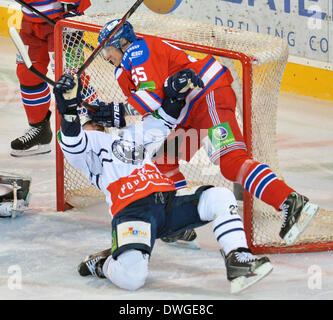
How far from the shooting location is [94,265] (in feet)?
11.1

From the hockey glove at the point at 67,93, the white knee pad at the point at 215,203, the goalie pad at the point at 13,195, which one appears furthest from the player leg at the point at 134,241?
the goalie pad at the point at 13,195

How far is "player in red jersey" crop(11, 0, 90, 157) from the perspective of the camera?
4.92 m

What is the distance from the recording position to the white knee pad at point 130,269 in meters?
3.21

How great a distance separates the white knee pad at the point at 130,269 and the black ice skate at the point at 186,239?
1.74 feet

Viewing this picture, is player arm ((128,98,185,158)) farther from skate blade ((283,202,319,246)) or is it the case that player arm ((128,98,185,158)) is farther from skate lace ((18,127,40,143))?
skate lace ((18,127,40,143))

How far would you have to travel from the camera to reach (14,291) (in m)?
3.27

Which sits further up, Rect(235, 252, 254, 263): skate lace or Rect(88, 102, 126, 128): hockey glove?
Rect(88, 102, 126, 128): hockey glove

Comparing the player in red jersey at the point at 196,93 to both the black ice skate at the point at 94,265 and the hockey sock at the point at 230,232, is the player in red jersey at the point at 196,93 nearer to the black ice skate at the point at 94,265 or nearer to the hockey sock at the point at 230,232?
the hockey sock at the point at 230,232

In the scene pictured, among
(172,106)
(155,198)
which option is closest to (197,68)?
(172,106)

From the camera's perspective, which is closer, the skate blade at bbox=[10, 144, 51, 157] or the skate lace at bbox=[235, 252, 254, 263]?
the skate lace at bbox=[235, 252, 254, 263]

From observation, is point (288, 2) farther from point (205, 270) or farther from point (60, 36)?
point (205, 270)

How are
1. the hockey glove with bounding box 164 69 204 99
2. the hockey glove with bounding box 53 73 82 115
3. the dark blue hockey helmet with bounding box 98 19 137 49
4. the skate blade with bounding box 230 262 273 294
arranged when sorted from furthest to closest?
the dark blue hockey helmet with bounding box 98 19 137 49 < the hockey glove with bounding box 164 69 204 99 < the hockey glove with bounding box 53 73 82 115 < the skate blade with bounding box 230 262 273 294

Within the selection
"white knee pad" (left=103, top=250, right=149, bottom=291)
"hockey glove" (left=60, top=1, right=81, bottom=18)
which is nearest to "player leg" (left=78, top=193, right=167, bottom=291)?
"white knee pad" (left=103, top=250, right=149, bottom=291)

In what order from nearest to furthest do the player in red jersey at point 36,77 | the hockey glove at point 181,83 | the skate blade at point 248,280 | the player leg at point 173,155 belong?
the skate blade at point 248,280
the hockey glove at point 181,83
the player leg at point 173,155
the player in red jersey at point 36,77
